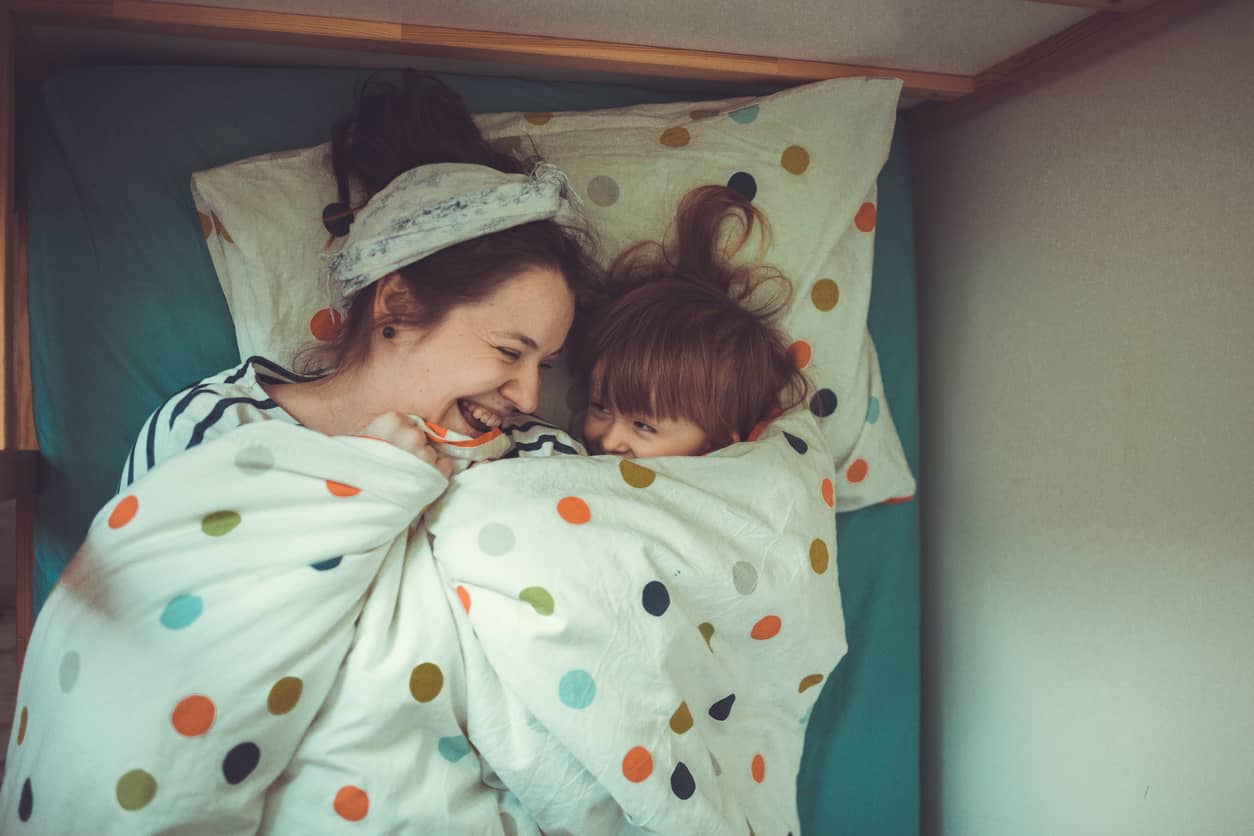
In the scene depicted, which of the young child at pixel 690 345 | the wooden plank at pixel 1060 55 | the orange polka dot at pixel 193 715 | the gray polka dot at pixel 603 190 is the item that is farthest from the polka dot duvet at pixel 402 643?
the wooden plank at pixel 1060 55

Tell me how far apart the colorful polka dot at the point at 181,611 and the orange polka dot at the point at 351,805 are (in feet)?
0.64

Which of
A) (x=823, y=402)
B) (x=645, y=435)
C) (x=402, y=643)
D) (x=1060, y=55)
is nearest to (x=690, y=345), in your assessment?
(x=645, y=435)

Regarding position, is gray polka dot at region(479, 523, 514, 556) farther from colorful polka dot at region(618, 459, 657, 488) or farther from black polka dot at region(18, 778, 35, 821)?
black polka dot at region(18, 778, 35, 821)

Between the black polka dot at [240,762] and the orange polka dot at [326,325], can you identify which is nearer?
the black polka dot at [240,762]

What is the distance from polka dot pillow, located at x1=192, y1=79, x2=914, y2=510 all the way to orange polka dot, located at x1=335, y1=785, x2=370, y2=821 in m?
0.47

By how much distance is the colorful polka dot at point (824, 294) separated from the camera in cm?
107

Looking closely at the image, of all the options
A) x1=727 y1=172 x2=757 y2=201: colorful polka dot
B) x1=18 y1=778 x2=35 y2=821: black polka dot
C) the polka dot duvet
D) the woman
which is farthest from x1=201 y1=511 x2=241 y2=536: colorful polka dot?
x1=727 y1=172 x2=757 y2=201: colorful polka dot

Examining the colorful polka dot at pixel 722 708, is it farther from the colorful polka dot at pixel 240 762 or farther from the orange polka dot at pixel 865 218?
the orange polka dot at pixel 865 218

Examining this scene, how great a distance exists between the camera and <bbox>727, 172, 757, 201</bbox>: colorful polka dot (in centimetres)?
105

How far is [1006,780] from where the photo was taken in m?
1.15

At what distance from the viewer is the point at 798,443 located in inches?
39.1

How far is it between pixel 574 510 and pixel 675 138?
0.50m

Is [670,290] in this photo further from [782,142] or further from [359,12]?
[359,12]

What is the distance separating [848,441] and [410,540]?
0.57 metres
